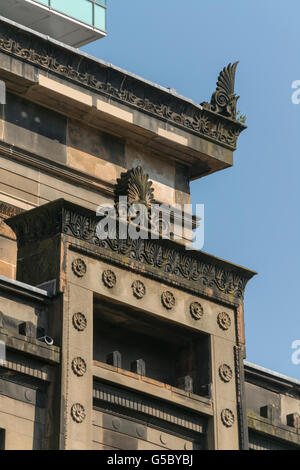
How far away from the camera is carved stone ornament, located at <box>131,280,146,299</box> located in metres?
41.1

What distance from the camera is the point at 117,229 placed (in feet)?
135

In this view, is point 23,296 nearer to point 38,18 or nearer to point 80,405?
point 80,405

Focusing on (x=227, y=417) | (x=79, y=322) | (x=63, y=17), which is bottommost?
(x=227, y=417)

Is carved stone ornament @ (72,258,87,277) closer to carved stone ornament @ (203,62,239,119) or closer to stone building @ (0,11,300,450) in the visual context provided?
stone building @ (0,11,300,450)

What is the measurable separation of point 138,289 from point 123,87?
26.9 ft

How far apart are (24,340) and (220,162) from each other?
43.0 feet

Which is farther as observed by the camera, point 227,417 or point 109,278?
point 227,417

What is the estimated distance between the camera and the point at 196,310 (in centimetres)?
4222

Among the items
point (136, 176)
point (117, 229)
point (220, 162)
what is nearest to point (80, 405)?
point (117, 229)

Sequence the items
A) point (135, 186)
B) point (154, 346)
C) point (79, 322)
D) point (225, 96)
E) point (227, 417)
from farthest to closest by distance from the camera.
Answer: point (225, 96) < point (135, 186) < point (154, 346) < point (227, 417) < point (79, 322)

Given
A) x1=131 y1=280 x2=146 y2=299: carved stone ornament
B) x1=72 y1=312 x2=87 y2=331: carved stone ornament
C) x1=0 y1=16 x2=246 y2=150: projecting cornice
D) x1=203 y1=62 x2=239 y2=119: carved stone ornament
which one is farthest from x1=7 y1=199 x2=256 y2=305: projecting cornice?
x1=203 y1=62 x2=239 y2=119: carved stone ornament

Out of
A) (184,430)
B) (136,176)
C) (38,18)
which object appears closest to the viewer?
(184,430)

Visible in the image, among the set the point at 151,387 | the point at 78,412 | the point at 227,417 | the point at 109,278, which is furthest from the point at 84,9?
the point at 78,412

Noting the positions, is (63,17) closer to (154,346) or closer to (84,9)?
(84,9)
